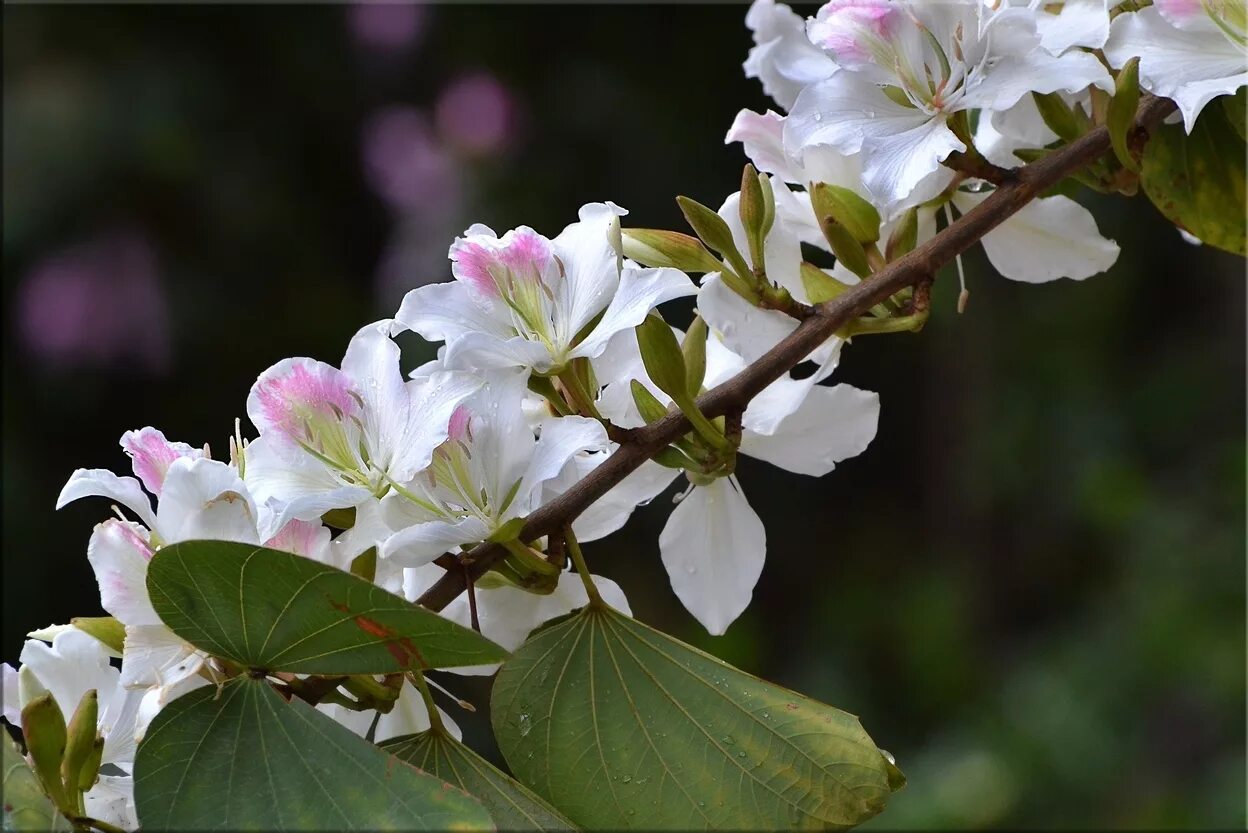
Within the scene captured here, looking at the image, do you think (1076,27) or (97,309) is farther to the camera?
(97,309)

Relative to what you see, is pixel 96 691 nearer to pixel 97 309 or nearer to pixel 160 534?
pixel 160 534

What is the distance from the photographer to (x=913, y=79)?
0.29 metres

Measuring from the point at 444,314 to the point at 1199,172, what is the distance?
205mm

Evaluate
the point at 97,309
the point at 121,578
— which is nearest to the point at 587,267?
the point at 121,578

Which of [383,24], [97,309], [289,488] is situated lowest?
[289,488]

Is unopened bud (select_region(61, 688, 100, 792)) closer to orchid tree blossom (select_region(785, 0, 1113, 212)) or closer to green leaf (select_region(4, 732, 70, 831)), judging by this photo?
green leaf (select_region(4, 732, 70, 831))

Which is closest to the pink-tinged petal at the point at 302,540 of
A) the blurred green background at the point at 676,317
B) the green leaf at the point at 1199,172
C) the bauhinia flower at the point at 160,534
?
the bauhinia flower at the point at 160,534

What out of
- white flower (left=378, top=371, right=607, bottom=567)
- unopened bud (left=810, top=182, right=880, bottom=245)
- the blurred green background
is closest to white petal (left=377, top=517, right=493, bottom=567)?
white flower (left=378, top=371, right=607, bottom=567)

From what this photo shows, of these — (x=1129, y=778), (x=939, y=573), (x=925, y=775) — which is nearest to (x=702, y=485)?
(x=925, y=775)

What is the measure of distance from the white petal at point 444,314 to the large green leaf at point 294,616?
0.19ft

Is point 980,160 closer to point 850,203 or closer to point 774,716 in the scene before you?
point 850,203

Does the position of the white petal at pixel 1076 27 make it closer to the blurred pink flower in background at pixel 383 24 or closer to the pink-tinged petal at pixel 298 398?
the pink-tinged petal at pixel 298 398

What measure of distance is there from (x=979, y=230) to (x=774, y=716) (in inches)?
4.9

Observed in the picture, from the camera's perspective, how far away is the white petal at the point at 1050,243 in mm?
346
